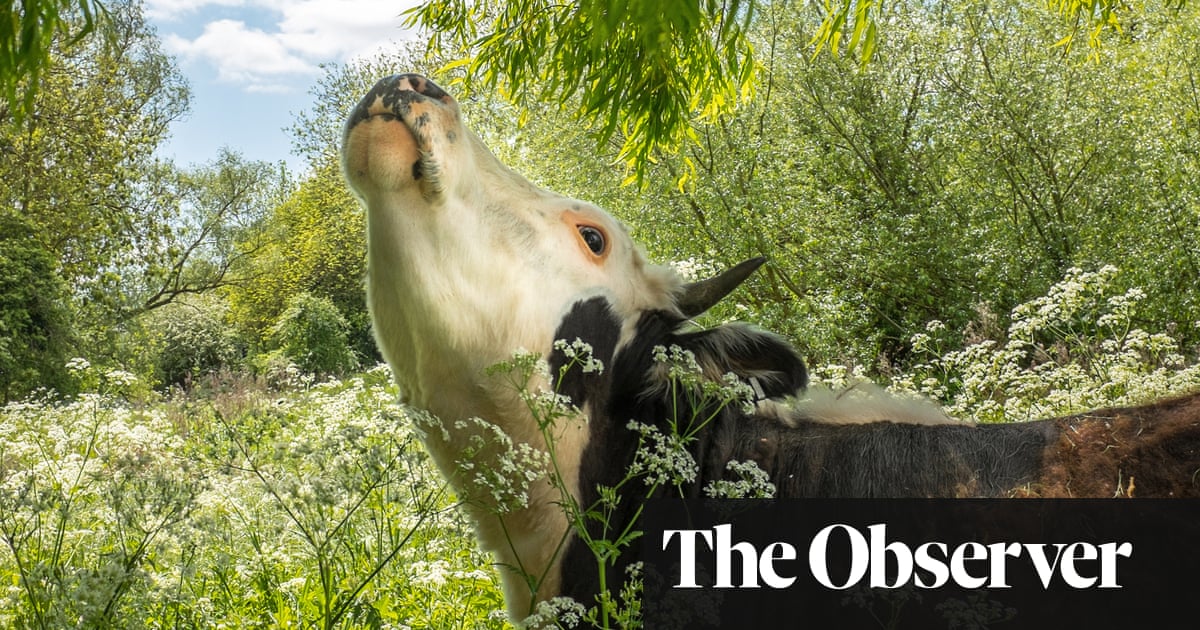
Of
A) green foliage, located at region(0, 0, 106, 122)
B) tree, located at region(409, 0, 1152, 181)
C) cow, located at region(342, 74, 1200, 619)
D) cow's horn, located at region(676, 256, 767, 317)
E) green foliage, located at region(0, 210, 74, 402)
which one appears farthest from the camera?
green foliage, located at region(0, 210, 74, 402)

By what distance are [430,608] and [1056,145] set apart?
8.97m

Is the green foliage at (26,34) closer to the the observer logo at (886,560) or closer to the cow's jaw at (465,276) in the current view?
the cow's jaw at (465,276)

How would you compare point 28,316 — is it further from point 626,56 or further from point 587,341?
point 587,341

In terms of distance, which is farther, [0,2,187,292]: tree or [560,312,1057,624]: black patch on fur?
[0,2,187,292]: tree

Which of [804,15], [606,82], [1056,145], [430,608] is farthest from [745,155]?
[430,608]

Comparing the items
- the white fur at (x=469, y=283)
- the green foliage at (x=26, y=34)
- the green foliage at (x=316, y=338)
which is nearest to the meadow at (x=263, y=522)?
the white fur at (x=469, y=283)

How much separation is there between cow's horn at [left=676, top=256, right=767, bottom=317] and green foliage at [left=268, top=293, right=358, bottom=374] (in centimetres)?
2193

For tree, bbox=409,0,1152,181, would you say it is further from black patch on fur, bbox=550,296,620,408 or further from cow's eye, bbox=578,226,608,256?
black patch on fur, bbox=550,296,620,408

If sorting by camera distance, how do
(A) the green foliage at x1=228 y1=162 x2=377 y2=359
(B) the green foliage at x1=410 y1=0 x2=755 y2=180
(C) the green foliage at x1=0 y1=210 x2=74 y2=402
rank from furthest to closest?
Result: (A) the green foliage at x1=228 y1=162 x2=377 y2=359 → (C) the green foliage at x1=0 y1=210 x2=74 y2=402 → (B) the green foliage at x1=410 y1=0 x2=755 y2=180

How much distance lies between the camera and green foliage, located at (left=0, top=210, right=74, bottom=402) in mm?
13891

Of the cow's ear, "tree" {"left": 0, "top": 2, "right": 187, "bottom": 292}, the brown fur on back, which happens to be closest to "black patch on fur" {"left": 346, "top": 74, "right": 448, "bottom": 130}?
the cow's ear

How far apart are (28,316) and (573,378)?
1375cm

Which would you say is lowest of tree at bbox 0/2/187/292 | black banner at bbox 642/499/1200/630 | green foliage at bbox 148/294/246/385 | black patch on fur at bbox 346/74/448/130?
black banner at bbox 642/499/1200/630

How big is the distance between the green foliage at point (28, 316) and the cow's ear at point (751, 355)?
13.2m
